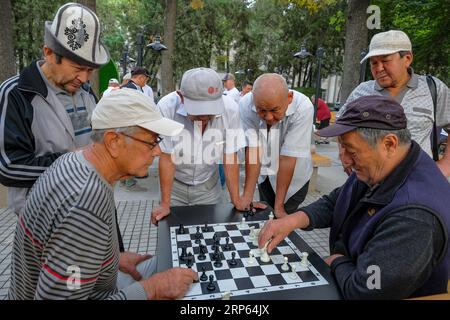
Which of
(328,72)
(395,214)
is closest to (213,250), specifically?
(395,214)

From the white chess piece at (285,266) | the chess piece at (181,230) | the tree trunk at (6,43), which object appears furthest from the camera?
the tree trunk at (6,43)

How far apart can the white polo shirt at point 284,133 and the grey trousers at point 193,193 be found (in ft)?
1.63

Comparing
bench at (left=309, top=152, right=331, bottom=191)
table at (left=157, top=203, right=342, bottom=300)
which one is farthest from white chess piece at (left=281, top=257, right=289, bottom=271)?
bench at (left=309, top=152, right=331, bottom=191)

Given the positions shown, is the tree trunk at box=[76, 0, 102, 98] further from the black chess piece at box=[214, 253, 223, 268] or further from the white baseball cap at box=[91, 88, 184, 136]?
the black chess piece at box=[214, 253, 223, 268]

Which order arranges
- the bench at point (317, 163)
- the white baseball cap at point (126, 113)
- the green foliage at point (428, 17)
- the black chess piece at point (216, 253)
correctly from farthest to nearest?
the green foliage at point (428, 17) → the bench at point (317, 163) → the black chess piece at point (216, 253) → the white baseball cap at point (126, 113)

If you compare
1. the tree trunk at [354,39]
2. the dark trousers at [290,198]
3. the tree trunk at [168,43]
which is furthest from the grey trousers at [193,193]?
the tree trunk at [168,43]

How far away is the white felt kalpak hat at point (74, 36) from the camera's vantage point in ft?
5.87

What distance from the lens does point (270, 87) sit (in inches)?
91.7

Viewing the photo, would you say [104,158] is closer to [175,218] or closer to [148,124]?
[148,124]

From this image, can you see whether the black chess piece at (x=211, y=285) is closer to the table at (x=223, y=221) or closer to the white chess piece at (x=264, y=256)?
the table at (x=223, y=221)

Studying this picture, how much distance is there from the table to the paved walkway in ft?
3.01

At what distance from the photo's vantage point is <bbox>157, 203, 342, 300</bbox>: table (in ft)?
4.77

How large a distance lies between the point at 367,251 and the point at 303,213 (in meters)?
0.66

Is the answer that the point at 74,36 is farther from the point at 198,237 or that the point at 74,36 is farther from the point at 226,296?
the point at 226,296
